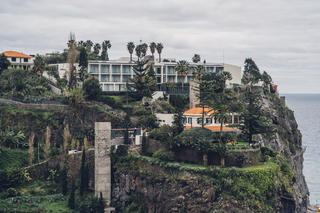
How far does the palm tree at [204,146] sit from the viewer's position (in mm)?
55375

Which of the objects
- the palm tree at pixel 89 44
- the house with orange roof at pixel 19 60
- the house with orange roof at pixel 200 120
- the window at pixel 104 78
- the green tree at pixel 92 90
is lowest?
the house with orange roof at pixel 200 120

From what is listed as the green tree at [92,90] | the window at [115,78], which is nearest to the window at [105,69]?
the window at [115,78]

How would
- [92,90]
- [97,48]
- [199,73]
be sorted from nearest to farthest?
1. [92,90]
2. [199,73]
3. [97,48]

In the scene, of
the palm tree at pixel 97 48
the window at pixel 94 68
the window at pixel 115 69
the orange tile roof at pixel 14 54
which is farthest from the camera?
the palm tree at pixel 97 48

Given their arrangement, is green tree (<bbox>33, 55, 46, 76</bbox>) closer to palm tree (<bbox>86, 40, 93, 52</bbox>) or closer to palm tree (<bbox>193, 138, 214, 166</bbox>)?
palm tree (<bbox>86, 40, 93, 52</bbox>)

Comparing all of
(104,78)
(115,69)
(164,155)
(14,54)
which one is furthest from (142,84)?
(14,54)

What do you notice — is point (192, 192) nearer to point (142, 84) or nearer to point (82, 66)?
point (142, 84)

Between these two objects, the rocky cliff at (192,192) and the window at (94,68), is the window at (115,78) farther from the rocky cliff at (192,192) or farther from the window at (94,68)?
the rocky cliff at (192,192)

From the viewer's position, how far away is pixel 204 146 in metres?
55.4

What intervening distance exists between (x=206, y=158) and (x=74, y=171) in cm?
2123

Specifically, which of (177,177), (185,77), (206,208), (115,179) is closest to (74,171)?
(115,179)

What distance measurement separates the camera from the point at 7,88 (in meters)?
73.9

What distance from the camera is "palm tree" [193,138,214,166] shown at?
55.4m

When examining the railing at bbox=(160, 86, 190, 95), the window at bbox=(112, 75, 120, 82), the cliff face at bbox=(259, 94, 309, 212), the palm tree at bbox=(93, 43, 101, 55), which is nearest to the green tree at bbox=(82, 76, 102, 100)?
the window at bbox=(112, 75, 120, 82)
